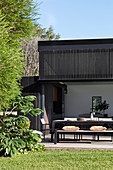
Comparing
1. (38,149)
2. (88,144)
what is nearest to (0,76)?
(38,149)

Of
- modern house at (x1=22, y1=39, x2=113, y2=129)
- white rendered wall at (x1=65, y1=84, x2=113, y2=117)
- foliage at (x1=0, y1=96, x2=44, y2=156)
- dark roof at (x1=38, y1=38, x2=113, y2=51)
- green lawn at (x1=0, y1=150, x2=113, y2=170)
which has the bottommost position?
green lawn at (x1=0, y1=150, x2=113, y2=170)

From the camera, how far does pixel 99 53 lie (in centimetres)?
1428

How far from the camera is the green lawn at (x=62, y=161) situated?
827cm

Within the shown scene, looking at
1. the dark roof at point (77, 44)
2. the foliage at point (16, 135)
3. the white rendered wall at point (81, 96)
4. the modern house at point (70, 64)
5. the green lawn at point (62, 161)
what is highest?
the dark roof at point (77, 44)

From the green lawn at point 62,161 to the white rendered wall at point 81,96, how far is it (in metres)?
10.6

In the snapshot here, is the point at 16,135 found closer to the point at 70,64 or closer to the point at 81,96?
the point at 70,64

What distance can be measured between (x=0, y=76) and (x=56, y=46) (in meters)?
5.93

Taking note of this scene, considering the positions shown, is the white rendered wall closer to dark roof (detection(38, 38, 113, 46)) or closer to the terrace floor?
dark roof (detection(38, 38, 113, 46))

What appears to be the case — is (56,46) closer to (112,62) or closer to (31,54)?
(112,62)

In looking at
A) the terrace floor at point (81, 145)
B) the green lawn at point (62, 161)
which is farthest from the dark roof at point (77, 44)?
the green lawn at point (62, 161)

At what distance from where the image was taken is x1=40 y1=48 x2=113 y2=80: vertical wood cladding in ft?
46.8

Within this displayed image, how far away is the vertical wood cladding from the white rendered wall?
6.68 m

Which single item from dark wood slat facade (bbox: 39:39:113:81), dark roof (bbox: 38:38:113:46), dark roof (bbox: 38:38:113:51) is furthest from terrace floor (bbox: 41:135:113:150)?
dark roof (bbox: 38:38:113:46)

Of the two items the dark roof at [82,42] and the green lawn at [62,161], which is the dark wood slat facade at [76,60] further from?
the green lawn at [62,161]
